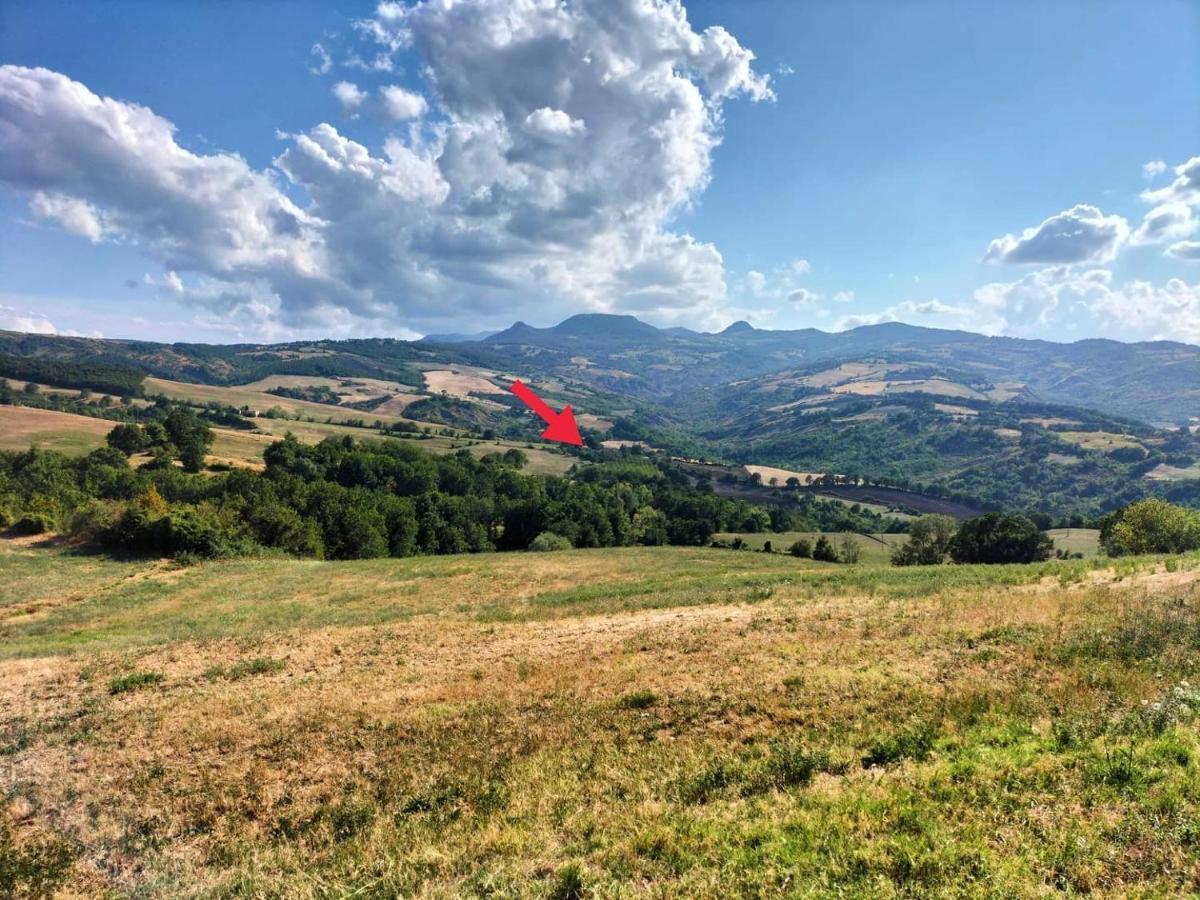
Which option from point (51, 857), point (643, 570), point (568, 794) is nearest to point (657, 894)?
point (568, 794)

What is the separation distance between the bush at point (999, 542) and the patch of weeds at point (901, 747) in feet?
249

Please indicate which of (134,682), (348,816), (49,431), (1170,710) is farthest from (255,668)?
(49,431)

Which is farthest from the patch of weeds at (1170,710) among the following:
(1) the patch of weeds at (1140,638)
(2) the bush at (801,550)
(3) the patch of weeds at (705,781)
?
(2) the bush at (801,550)

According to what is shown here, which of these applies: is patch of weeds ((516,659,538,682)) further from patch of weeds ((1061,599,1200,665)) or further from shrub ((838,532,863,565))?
shrub ((838,532,863,565))

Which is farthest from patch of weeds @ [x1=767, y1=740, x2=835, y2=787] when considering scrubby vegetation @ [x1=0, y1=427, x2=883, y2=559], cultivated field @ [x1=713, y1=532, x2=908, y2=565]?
cultivated field @ [x1=713, y1=532, x2=908, y2=565]

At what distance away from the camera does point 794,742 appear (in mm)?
10023

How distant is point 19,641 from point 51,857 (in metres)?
27.1

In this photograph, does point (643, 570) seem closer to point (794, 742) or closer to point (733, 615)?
point (733, 615)

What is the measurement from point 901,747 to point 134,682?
862 inches

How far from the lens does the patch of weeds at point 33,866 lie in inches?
300

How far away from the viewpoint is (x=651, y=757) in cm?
1020

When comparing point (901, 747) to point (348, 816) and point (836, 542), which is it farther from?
point (836, 542)

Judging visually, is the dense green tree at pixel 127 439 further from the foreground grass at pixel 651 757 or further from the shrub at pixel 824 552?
the shrub at pixel 824 552

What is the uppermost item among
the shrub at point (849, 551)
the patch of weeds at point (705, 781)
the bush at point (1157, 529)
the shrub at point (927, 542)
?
the patch of weeds at point (705, 781)
